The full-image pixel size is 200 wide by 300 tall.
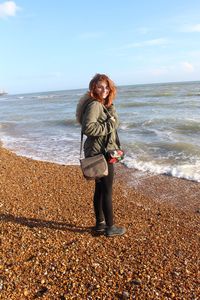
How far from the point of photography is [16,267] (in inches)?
145

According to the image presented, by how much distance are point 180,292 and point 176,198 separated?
354 cm

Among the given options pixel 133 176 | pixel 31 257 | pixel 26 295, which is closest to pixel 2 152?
pixel 133 176

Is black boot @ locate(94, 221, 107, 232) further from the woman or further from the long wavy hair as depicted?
the long wavy hair

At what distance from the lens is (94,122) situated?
154 inches

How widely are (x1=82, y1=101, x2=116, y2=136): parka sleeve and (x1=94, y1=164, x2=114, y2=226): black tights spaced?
503mm

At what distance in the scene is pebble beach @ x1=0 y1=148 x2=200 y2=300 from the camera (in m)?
3.43

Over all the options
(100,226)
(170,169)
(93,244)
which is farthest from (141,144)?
(93,244)

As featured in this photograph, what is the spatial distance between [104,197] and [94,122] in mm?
1053

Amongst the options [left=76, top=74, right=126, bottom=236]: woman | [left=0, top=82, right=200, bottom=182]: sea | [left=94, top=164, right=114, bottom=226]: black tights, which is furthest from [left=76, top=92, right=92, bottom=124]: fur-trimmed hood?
[left=0, top=82, right=200, bottom=182]: sea

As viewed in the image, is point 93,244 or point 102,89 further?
point 93,244

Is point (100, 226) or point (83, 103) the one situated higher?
point (83, 103)

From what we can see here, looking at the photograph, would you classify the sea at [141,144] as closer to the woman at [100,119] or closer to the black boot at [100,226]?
the black boot at [100,226]

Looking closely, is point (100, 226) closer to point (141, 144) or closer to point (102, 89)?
point (102, 89)

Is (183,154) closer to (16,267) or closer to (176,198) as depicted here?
(176,198)
